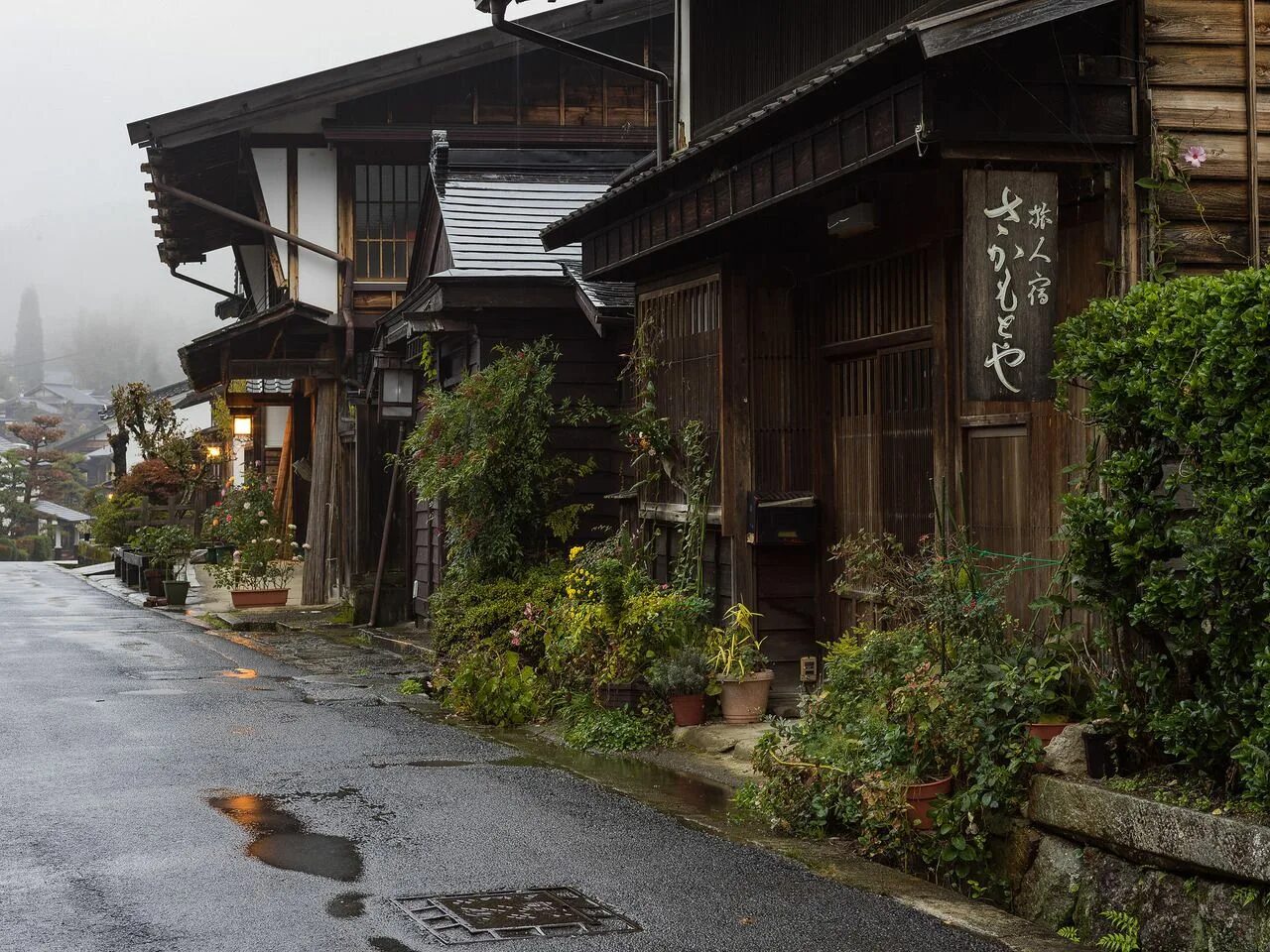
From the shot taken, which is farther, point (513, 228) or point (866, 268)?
point (513, 228)

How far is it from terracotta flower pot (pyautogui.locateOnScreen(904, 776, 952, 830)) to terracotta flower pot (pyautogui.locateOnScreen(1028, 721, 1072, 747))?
19.9 inches

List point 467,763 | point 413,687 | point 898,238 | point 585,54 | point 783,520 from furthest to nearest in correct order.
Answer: point 585,54
point 413,687
point 783,520
point 467,763
point 898,238

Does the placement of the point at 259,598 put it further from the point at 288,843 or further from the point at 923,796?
the point at 923,796

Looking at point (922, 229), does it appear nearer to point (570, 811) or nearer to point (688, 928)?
point (570, 811)

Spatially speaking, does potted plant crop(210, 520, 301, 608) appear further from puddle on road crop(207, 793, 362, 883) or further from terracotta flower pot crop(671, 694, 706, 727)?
puddle on road crop(207, 793, 362, 883)

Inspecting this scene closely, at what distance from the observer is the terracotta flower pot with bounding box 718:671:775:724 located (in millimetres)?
10312

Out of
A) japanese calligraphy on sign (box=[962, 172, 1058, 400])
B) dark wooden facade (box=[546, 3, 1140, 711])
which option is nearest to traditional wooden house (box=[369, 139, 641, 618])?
dark wooden facade (box=[546, 3, 1140, 711])

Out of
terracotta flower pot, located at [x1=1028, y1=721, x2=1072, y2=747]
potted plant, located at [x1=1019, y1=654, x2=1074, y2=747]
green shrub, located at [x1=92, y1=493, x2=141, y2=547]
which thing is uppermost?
green shrub, located at [x1=92, y1=493, x2=141, y2=547]

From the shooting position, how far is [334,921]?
5.89 meters

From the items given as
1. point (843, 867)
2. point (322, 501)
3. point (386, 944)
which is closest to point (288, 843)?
point (386, 944)

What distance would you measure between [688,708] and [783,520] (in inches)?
64.1

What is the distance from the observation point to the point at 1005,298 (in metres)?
7.13

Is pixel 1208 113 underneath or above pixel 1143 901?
above

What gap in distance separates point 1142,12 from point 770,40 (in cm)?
507
